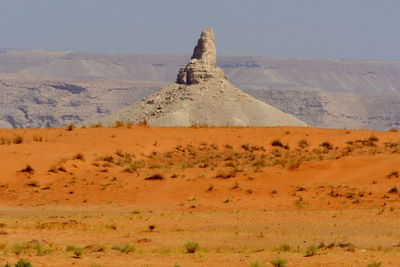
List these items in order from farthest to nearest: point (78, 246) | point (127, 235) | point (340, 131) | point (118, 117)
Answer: point (118, 117) → point (340, 131) → point (127, 235) → point (78, 246)

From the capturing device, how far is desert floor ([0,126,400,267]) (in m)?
20.0

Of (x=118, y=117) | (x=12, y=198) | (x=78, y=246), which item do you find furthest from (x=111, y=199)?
(x=118, y=117)

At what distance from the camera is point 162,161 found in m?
39.2

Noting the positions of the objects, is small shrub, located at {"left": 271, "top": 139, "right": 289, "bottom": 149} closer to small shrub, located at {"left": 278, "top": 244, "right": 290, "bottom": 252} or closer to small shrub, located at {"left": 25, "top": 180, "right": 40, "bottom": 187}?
small shrub, located at {"left": 25, "top": 180, "right": 40, "bottom": 187}

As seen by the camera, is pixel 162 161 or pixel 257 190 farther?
pixel 162 161

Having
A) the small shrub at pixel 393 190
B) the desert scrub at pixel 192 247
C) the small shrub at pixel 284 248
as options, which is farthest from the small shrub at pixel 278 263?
the small shrub at pixel 393 190

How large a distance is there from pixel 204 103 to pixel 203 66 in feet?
32.4

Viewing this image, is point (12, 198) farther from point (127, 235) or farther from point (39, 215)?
point (127, 235)

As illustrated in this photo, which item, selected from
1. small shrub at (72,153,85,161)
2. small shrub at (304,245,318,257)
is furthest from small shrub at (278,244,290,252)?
small shrub at (72,153,85,161)

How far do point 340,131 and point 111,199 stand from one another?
18.8m

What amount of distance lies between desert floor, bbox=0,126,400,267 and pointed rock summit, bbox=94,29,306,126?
105 metres

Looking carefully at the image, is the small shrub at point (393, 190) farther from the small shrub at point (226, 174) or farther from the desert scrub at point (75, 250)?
the desert scrub at point (75, 250)

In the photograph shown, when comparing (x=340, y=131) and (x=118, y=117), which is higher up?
(x=340, y=131)

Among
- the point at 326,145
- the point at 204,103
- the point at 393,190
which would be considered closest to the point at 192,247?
the point at 393,190
